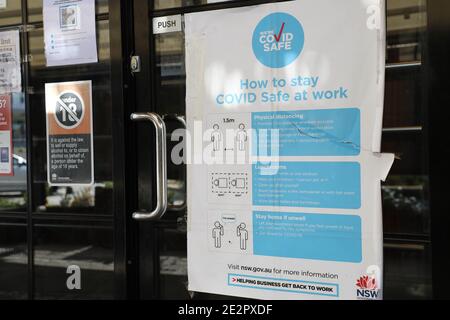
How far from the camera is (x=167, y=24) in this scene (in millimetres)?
2412

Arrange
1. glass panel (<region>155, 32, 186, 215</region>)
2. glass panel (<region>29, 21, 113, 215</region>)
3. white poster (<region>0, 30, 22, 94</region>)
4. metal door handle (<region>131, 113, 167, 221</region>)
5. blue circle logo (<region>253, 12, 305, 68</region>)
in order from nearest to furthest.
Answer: blue circle logo (<region>253, 12, 305, 68</region>)
metal door handle (<region>131, 113, 167, 221</region>)
glass panel (<region>155, 32, 186, 215</region>)
glass panel (<region>29, 21, 113, 215</region>)
white poster (<region>0, 30, 22, 94</region>)

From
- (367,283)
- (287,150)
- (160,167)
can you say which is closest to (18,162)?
(160,167)

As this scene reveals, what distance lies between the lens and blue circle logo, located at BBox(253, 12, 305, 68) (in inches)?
84.7

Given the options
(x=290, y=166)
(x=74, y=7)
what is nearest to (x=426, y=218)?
(x=290, y=166)

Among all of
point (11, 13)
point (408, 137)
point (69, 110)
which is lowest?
point (408, 137)

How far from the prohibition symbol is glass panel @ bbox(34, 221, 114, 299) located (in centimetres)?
53

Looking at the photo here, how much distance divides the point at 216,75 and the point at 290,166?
0.55 m

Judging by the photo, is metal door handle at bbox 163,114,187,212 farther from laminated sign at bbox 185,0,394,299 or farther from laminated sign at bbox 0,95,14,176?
laminated sign at bbox 0,95,14,176

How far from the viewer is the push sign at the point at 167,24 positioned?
2.39m

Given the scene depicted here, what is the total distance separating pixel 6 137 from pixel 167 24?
3.67ft

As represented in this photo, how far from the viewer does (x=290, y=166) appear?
7.09 ft

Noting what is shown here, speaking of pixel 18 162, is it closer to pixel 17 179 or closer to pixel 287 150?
pixel 17 179

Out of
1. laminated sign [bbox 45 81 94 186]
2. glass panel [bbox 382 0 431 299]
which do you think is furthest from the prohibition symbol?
glass panel [bbox 382 0 431 299]
